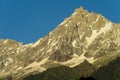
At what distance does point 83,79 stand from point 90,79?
672 millimetres

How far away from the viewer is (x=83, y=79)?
4141cm

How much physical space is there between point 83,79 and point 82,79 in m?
0.14

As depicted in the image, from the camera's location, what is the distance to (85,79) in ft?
136

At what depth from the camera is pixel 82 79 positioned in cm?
4131

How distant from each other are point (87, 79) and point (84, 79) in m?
0.28

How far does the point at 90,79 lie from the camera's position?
4147 centimetres

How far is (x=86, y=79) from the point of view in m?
41.4

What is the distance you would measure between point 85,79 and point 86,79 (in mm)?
98

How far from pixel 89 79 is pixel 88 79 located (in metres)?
0.10

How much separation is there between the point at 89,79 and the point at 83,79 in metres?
0.58

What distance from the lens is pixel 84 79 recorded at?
4144cm

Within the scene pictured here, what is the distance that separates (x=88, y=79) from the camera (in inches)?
1631
